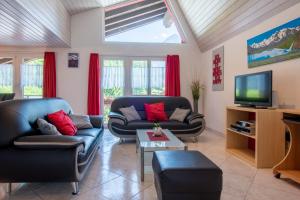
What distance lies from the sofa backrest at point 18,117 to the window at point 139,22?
3.81m

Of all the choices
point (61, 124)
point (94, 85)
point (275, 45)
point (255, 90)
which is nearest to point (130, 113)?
point (94, 85)

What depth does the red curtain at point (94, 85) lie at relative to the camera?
5.98 m

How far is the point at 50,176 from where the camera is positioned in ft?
6.89

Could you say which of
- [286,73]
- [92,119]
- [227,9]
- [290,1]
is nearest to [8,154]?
[92,119]

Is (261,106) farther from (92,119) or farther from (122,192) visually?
(92,119)

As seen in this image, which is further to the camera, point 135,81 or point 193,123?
point 135,81

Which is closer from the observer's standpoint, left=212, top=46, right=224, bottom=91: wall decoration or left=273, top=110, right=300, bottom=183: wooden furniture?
left=273, top=110, right=300, bottom=183: wooden furniture

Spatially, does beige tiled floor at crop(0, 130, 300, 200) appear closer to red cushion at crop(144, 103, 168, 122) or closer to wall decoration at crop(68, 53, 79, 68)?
red cushion at crop(144, 103, 168, 122)

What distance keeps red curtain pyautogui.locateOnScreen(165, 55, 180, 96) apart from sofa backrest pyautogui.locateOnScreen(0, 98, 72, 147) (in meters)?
3.83

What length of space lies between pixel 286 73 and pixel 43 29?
165 inches

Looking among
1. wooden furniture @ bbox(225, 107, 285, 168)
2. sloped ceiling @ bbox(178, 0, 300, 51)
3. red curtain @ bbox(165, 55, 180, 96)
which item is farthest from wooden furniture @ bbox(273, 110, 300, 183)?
red curtain @ bbox(165, 55, 180, 96)

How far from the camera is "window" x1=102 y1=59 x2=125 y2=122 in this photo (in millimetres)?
6219

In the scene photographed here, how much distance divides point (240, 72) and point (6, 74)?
5856mm

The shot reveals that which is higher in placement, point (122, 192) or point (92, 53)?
point (92, 53)
